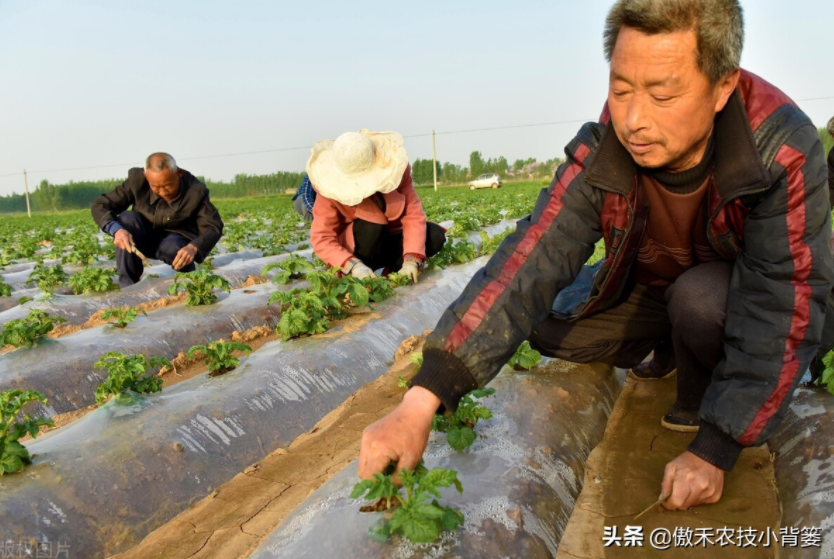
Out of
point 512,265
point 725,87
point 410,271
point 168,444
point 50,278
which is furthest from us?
point 50,278

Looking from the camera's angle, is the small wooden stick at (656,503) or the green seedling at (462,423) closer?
the small wooden stick at (656,503)

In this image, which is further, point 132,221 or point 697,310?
point 132,221

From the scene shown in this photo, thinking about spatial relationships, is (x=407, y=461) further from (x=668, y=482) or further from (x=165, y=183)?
(x=165, y=183)

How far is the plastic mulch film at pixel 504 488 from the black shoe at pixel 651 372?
564mm

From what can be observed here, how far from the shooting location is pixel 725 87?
1786 millimetres

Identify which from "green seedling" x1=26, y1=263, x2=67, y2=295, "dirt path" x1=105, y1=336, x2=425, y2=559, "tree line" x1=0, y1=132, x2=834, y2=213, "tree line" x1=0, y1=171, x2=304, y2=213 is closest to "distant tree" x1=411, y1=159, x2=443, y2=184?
"tree line" x1=0, y1=132, x2=834, y2=213

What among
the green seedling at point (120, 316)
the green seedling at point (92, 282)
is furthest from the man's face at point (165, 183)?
the green seedling at point (120, 316)

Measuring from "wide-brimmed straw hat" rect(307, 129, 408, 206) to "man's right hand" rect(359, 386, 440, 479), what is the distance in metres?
3.17

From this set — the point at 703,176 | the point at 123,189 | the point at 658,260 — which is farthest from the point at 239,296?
the point at 703,176

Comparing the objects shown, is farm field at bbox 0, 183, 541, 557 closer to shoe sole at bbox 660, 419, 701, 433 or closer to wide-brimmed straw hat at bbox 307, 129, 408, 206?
wide-brimmed straw hat at bbox 307, 129, 408, 206

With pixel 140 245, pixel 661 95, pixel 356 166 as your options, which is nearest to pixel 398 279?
pixel 356 166

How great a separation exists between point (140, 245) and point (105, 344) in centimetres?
266

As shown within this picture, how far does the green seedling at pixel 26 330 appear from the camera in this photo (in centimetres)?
383

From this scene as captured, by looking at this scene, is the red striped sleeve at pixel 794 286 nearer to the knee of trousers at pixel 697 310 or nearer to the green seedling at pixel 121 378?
the knee of trousers at pixel 697 310
